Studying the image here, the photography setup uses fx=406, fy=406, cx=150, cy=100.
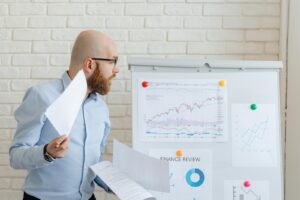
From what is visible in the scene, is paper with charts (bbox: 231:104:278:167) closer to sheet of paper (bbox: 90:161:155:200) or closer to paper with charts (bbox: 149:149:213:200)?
paper with charts (bbox: 149:149:213:200)

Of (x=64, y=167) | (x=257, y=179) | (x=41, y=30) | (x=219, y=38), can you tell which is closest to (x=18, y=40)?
(x=41, y=30)

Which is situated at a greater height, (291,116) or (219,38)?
(219,38)

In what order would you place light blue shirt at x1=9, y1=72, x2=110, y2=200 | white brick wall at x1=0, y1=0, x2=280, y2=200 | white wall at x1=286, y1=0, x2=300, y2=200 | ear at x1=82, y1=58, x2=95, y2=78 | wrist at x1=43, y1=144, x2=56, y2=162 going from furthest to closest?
white brick wall at x1=0, y1=0, x2=280, y2=200 < white wall at x1=286, y1=0, x2=300, y2=200 < ear at x1=82, y1=58, x2=95, y2=78 < light blue shirt at x1=9, y1=72, x2=110, y2=200 < wrist at x1=43, y1=144, x2=56, y2=162

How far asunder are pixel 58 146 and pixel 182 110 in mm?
633

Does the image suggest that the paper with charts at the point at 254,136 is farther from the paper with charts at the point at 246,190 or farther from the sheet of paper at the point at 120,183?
the sheet of paper at the point at 120,183

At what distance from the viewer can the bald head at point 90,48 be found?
1.61m

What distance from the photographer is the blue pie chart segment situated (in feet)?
5.60

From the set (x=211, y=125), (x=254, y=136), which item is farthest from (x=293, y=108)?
(x=211, y=125)

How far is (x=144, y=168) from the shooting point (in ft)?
4.76

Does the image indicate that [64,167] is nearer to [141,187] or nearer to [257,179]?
[141,187]

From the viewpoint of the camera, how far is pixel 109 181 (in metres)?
1.47

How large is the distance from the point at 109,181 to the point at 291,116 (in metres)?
1.07

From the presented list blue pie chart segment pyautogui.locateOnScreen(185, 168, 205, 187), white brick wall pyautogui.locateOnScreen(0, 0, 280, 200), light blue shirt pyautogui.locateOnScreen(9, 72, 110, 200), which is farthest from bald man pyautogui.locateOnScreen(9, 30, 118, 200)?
white brick wall pyautogui.locateOnScreen(0, 0, 280, 200)

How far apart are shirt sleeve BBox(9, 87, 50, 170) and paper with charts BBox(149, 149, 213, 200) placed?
0.55 metres
